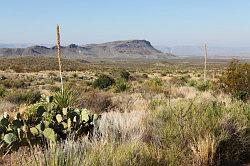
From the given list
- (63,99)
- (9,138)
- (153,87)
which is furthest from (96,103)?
(153,87)

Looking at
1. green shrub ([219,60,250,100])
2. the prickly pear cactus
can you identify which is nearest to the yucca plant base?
the prickly pear cactus

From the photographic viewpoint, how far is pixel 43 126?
710cm

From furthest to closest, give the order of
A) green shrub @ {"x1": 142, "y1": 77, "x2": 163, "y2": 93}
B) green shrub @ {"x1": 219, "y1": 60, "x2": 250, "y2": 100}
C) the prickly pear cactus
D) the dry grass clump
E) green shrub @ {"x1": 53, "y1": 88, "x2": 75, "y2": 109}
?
green shrub @ {"x1": 142, "y1": 77, "x2": 163, "y2": 93} < green shrub @ {"x1": 219, "y1": 60, "x2": 250, "y2": 100} < the dry grass clump < green shrub @ {"x1": 53, "y1": 88, "x2": 75, "y2": 109} < the prickly pear cactus

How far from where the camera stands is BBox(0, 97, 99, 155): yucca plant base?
22.4 feet

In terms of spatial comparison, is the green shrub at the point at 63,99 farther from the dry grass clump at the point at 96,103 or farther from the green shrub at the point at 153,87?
the green shrub at the point at 153,87

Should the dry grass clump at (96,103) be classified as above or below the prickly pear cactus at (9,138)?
below

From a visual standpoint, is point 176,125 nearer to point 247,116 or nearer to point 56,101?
point 247,116

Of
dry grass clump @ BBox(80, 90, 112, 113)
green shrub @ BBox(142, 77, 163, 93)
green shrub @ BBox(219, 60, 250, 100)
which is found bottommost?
green shrub @ BBox(142, 77, 163, 93)

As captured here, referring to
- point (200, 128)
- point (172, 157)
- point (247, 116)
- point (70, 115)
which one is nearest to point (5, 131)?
point (70, 115)

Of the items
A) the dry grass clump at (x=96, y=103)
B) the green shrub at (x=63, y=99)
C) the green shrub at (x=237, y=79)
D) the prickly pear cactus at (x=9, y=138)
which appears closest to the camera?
the prickly pear cactus at (x=9, y=138)

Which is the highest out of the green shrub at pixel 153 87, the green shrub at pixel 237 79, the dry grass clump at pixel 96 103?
the green shrub at pixel 237 79

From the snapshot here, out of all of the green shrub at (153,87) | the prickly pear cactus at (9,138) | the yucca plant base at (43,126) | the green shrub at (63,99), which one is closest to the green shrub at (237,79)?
the green shrub at (153,87)

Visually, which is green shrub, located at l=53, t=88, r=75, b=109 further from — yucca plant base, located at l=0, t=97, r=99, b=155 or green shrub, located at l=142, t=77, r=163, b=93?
green shrub, located at l=142, t=77, r=163, b=93

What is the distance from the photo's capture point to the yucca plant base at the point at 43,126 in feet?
22.4
